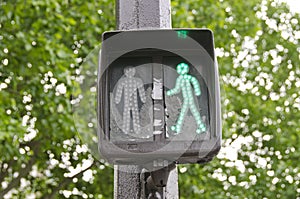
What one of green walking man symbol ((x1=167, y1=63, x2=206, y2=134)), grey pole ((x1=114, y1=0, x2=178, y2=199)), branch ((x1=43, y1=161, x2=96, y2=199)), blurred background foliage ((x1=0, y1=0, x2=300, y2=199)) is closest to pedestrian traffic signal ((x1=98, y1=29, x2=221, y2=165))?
green walking man symbol ((x1=167, y1=63, x2=206, y2=134))

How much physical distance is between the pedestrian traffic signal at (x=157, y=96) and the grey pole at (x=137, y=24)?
0.30 m

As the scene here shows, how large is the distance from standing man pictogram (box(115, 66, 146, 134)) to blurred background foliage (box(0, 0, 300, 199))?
11.7 feet

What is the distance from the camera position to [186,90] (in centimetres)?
158

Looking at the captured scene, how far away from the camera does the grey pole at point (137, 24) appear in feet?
6.03

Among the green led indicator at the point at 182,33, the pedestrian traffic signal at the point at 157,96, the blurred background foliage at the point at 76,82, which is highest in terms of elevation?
the blurred background foliage at the point at 76,82

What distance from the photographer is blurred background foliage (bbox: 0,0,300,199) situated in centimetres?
607

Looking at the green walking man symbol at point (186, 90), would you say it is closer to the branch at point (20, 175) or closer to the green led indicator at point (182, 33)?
the green led indicator at point (182, 33)

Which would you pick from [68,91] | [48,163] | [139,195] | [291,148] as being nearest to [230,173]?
[291,148]

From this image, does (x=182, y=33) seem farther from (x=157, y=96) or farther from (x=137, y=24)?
(x=137, y=24)

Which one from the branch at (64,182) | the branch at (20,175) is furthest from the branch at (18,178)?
the branch at (64,182)

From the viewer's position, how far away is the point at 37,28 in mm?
6188

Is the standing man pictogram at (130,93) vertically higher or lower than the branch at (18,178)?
lower

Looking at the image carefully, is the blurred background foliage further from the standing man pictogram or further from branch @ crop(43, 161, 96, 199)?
the standing man pictogram

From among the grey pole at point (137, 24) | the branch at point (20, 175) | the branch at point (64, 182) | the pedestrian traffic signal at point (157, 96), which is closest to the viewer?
the pedestrian traffic signal at point (157, 96)
